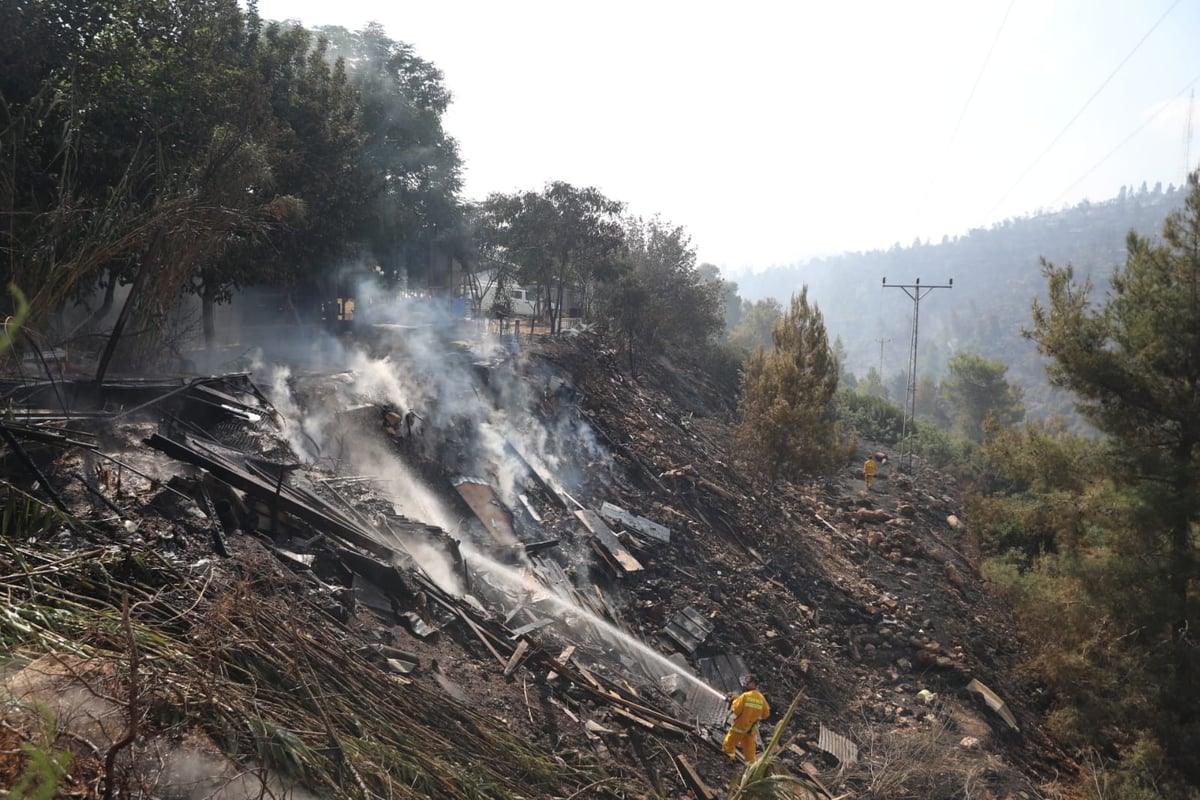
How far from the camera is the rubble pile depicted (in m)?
3.27

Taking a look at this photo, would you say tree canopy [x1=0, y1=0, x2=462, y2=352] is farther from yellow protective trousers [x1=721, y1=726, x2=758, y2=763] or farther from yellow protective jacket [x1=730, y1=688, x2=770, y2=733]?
yellow protective trousers [x1=721, y1=726, x2=758, y2=763]

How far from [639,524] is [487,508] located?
9.54 ft

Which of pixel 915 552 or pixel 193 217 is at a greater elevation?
pixel 193 217

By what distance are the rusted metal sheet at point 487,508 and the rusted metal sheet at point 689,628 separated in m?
2.71

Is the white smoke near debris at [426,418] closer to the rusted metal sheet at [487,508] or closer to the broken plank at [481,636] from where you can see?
the rusted metal sheet at [487,508]

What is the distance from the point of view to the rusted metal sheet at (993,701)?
10.2m

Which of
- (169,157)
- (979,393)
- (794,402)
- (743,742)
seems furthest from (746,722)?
(979,393)

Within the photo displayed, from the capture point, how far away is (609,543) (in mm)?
11836

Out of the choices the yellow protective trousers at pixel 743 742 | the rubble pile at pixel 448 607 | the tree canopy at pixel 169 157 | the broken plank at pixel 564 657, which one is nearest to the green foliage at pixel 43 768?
the rubble pile at pixel 448 607

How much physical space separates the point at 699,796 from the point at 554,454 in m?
9.15

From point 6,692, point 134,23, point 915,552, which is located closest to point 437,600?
point 6,692

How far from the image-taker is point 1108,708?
9.45 metres

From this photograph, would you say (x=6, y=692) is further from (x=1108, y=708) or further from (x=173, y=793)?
(x=1108, y=708)

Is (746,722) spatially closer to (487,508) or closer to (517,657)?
(517,657)
